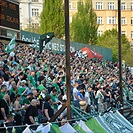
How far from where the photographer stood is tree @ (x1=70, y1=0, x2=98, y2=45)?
7050 cm

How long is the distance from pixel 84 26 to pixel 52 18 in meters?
9.70

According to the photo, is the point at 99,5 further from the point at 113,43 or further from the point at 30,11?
the point at 113,43

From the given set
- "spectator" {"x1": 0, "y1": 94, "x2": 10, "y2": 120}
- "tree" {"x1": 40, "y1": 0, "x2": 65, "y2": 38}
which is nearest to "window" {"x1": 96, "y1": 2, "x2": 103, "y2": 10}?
"tree" {"x1": 40, "y1": 0, "x2": 65, "y2": 38}

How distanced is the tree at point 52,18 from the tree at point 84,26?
7218mm

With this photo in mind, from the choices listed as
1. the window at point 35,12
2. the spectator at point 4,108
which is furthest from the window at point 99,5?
the spectator at point 4,108

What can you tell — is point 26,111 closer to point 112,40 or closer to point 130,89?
point 130,89

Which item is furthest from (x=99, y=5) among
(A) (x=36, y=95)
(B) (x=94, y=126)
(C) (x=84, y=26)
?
(B) (x=94, y=126)

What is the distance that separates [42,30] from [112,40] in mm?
16050

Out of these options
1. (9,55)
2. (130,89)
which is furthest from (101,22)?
(9,55)

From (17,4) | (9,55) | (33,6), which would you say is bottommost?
(9,55)

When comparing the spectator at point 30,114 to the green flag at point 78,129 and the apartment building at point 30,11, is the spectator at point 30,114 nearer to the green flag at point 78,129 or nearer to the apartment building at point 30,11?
the green flag at point 78,129

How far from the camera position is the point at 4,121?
11680 millimetres

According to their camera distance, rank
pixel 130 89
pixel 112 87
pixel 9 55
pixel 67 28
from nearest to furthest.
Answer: pixel 67 28 < pixel 9 55 < pixel 112 87 < pixel 130 89

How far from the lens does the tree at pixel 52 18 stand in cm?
6231
